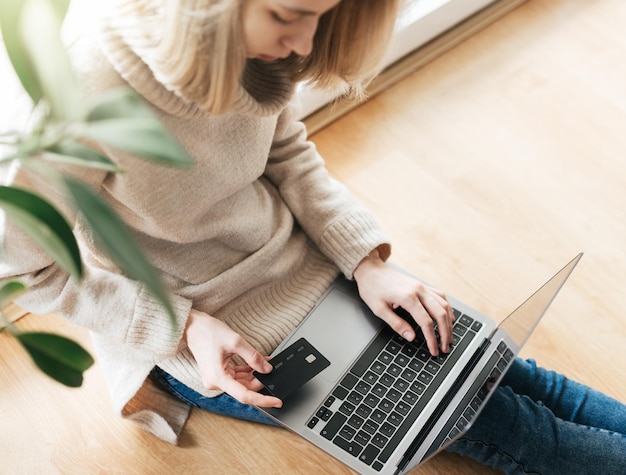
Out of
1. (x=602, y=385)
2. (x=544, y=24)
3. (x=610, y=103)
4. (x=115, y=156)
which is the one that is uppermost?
(x=115, y=156)

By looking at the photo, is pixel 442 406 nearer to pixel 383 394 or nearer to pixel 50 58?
pixel 383 394

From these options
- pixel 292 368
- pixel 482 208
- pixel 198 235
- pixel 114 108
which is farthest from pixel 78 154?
pixel 482 208

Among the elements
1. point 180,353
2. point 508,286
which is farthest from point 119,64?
point 508,286

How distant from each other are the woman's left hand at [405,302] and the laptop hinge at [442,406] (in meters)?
0.04

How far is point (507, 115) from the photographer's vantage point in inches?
61.8

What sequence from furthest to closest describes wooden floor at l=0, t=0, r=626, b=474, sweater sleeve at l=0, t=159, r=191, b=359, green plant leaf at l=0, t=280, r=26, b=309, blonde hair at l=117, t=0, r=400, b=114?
1. wooden floor at l=0, t=0, r=626, b=474
2. sweater sleeve at l=0, t=159, r=191, b=359
3. blonde hair at l=117, t=0, r=400, b=114
4. green plant leaf at l=0, t=280, r=26, b=309

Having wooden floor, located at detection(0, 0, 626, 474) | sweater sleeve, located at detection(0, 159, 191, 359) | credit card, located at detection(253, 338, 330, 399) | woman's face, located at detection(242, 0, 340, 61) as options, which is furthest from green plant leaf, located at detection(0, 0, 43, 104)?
wooden floor, located at detection(0, 0, 626, 474)

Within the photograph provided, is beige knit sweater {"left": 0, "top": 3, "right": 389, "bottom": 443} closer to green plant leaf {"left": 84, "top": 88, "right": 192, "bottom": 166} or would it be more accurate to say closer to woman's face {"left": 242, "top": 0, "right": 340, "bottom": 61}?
woman's face {"left": 242, "top": 0, "right": 340, "bottom": 61}

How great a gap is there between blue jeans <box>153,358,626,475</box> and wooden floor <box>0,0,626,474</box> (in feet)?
0.36

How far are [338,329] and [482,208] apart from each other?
523 millimetres

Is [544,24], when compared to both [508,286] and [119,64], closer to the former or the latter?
[508,286]

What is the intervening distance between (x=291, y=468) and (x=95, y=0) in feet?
2.47

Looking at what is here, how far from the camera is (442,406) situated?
992 millimetres

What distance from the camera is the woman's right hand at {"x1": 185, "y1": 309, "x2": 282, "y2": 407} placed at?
3.06 ft
